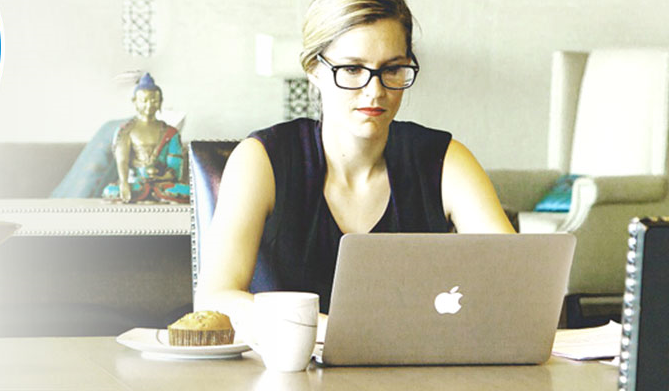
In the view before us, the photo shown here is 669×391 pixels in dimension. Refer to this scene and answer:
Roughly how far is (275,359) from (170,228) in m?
1.84

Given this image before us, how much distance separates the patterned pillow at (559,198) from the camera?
4.36 m

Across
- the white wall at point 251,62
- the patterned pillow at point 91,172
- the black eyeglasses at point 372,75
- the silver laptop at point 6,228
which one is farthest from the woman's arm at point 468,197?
the white wall at point 251,62

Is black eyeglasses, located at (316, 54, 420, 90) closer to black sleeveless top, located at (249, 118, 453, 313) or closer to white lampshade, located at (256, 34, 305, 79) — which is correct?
black sleeveless top, located at (249, 118, 453, 313)

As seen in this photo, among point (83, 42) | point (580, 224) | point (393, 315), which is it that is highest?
point (83, 42)

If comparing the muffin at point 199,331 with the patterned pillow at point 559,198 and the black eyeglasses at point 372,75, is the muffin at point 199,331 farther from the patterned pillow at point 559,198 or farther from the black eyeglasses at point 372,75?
the patterned pillow at point 559,198

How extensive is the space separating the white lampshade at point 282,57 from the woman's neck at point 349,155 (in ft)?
9.09

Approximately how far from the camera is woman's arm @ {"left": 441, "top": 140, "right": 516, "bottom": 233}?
163 cm

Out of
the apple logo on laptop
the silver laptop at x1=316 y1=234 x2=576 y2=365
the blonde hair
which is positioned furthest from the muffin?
the blonde hair

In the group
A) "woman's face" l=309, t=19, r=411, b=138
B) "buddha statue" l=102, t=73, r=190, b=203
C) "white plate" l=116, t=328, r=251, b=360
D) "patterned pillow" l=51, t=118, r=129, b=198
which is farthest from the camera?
"patterned pillow" l=51, t=118, r=129, b=198

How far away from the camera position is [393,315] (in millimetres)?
1064

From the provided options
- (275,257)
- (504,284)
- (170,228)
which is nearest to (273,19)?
(170,228)

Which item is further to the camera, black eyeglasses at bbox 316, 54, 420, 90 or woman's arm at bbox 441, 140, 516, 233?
woman's arm at bbox 441, 140, 516, 233

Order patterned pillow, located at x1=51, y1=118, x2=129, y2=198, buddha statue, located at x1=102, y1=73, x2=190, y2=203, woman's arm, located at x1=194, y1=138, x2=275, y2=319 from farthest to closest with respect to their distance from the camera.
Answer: patterned pillow, located at x1=51, y1=118, x2=129, y2=198, buddha statue, located at x1=102, y1=73, x2=190, y2=203, woman's arm, located at x1=194, y1=138, x2=275, y2=319

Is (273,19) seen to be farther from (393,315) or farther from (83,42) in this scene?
(393,315)
